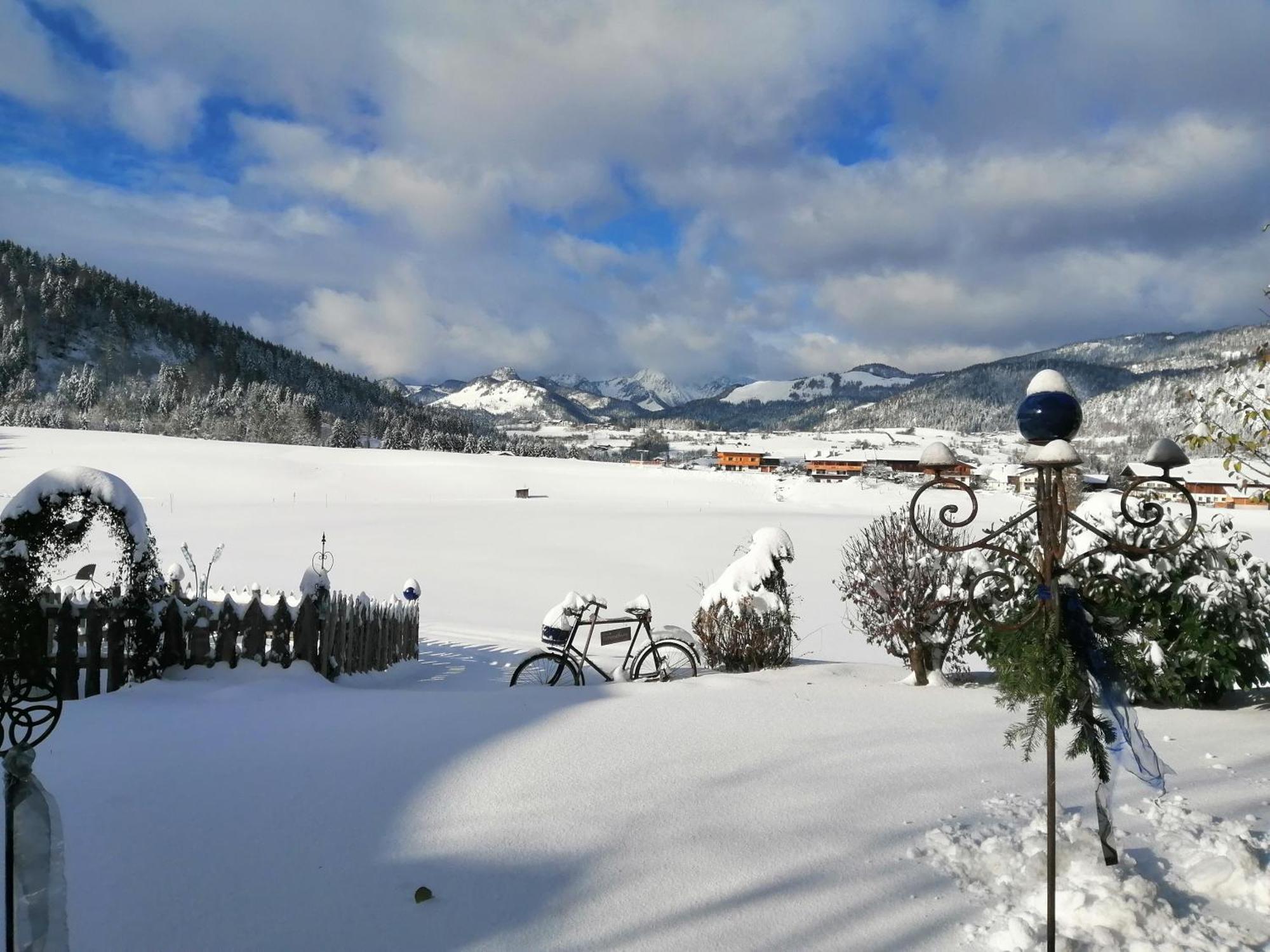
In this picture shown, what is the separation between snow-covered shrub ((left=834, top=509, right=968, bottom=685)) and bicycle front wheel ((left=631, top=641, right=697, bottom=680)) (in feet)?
6.48

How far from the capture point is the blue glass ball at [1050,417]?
2.93 meters

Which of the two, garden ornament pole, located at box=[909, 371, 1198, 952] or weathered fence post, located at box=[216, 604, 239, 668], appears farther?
weathered fence post, located at box=[216, 604, 239, 668]

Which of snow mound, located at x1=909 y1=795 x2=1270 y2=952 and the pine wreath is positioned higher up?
the pine wreath

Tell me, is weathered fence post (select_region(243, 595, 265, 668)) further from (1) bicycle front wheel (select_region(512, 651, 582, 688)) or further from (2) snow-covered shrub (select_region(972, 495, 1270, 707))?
(2) snow-covered shrub (select_region(972, 495, 1270, 707))

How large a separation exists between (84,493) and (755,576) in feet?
21.1

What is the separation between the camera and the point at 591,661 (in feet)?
24.7

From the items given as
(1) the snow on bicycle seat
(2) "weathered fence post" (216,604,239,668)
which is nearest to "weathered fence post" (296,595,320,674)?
(2) "weathered fence post" (216,604,239,668)

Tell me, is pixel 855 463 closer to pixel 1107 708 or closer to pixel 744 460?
pixel 744 460

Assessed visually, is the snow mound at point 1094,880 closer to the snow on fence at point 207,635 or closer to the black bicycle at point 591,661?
the black bicycle at point 591,661

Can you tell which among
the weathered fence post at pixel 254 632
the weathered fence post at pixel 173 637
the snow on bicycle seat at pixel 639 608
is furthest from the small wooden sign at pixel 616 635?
the weathered fence post at pixel 173 637

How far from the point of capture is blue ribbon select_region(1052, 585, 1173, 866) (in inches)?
116

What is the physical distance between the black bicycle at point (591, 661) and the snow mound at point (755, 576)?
751 mm

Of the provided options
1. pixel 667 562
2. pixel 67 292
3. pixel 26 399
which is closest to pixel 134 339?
pixel 67 292

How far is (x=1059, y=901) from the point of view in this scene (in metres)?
2.81
